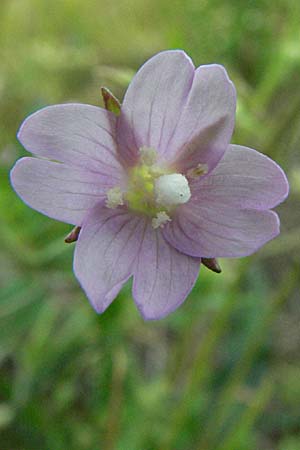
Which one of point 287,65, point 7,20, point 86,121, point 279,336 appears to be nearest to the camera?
point 86,121

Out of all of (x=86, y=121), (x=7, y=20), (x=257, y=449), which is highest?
(x=86, y=121)

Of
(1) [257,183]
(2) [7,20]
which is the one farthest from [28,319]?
(2) [7,20]

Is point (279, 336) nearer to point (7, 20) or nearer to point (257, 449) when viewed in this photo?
point (257, 449)

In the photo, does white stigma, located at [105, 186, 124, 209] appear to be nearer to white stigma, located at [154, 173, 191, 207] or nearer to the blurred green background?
white stigma, located at [154, 173, 191, 207]

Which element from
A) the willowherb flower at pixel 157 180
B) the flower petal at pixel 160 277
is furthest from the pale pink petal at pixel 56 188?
the flower petal at pixel 160 277

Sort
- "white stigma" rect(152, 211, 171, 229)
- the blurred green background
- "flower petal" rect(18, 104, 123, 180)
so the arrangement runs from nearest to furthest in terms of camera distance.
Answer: "flower petal" rect(18, 104, 123, 180) < "white stigma" rect(152, 211, 171, 229) < the blurred green background

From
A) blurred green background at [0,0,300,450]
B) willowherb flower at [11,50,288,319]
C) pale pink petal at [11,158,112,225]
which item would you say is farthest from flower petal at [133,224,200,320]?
blurred green background at [0,0,300,450]

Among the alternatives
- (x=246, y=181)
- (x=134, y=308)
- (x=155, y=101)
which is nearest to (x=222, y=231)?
(x=246, y=181)

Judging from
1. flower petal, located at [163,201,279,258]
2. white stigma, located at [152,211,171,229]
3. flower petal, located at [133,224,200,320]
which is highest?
flower petal, located at [163,201,279,258]
